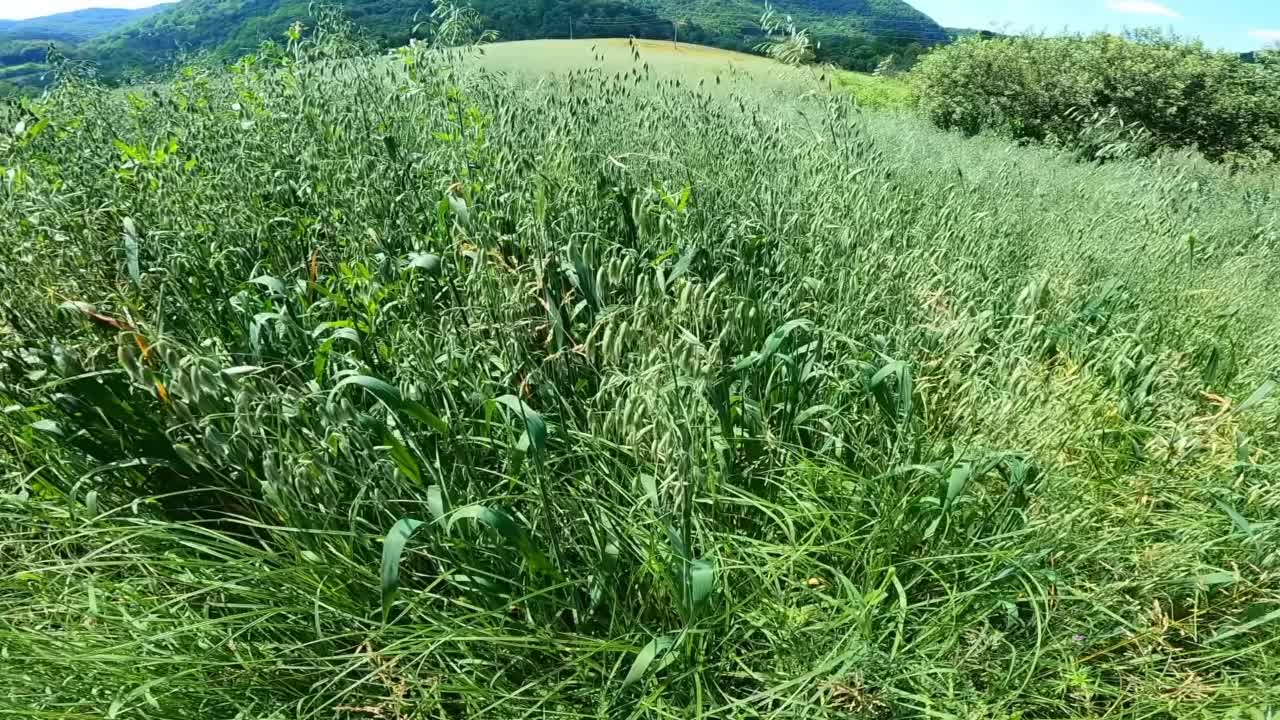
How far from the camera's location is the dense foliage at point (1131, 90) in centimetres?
1135

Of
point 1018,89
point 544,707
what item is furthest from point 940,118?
point 544,707

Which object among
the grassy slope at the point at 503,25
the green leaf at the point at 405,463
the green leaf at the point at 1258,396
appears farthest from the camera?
the grassy slope at the point at 503,25

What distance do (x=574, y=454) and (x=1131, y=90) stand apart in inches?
538

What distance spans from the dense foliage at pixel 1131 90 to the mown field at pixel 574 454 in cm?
1027

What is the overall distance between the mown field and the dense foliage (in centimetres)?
1027

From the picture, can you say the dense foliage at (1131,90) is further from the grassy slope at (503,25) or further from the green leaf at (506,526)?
the green leaf at (506,526)

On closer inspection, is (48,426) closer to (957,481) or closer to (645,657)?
(645,657)

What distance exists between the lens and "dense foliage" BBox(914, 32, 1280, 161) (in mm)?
11352

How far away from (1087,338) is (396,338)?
2557 millimetres

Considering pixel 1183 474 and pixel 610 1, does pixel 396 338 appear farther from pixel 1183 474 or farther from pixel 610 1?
pixel 610 1

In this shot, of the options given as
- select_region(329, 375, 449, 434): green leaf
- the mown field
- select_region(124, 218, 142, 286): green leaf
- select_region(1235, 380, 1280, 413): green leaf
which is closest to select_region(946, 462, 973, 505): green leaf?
the mown field

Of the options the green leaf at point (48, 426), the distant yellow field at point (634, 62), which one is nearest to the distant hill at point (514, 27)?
the distant yellow field at point (634, 62)

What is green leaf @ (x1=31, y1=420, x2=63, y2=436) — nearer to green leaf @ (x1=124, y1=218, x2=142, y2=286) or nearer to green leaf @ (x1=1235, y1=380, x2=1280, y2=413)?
green leaf @ (x1=124, y1=218, x2=142, y2=286)

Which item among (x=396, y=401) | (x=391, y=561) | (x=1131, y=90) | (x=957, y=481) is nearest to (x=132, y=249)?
(x=396, y=401)
